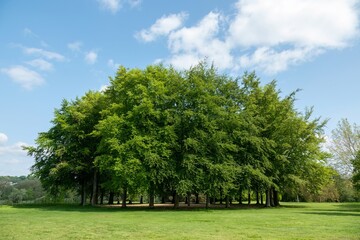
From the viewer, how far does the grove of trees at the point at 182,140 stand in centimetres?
3353

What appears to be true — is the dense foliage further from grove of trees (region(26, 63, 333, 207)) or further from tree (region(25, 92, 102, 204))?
grove of trees (region(26, 63, 333, 207))

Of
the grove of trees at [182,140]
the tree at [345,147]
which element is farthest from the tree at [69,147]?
the tree at [345,147]

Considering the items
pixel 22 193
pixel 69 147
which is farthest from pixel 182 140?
pixel 22 193

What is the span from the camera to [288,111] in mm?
43844

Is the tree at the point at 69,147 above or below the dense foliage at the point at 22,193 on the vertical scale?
above

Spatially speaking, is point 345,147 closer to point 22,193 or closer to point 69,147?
point 69,147

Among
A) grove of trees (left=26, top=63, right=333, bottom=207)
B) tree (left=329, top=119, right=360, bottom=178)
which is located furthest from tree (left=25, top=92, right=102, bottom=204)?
tree (left=329, top=119, right=360, bottom=178)

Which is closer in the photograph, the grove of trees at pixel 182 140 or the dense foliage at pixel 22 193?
the grove of trees at pixel 182 140

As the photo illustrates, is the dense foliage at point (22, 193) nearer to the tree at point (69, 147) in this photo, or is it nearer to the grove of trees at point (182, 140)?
the tree at point (69, 147)

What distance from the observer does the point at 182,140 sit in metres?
35.3

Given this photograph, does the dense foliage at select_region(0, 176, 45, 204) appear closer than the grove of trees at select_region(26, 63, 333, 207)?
No

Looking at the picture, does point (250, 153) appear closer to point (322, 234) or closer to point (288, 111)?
point (288, 111)

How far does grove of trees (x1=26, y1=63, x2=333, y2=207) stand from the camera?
33.5 m

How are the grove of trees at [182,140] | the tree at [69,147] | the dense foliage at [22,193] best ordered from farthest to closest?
the dense foliage at [22,193], the tree at [69,147], the grove of trees at [182,140]
